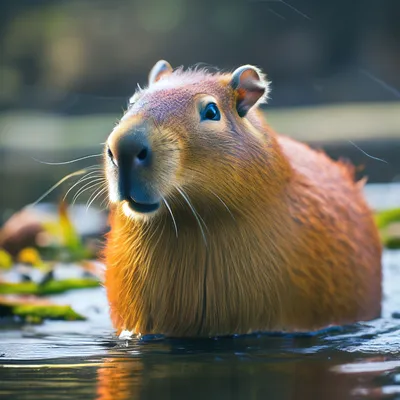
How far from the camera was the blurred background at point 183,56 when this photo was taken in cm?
1538

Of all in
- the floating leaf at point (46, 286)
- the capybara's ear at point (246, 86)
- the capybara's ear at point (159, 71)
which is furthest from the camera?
the floating leaf at point (46, 286)

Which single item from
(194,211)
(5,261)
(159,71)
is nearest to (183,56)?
(5,261)

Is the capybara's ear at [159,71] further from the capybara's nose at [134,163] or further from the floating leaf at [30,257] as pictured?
the floating leaf at [30,257]

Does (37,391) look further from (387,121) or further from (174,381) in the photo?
(387,121)

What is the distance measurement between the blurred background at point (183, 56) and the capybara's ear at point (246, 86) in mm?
9199

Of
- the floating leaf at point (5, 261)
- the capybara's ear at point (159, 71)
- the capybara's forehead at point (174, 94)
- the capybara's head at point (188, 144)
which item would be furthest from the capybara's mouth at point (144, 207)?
the floating leaf at point (5, 261)

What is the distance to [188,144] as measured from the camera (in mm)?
4219

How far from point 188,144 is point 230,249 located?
550mm

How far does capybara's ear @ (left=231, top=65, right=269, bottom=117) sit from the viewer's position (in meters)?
4.57

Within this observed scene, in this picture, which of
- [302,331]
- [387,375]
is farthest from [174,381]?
[302,331]

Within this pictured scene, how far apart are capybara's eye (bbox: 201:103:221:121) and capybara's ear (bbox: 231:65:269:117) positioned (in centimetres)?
18

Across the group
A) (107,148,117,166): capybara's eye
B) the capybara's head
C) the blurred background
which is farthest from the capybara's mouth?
the blurred background

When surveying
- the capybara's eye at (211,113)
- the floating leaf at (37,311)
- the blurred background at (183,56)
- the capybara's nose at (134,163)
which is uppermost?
the blurred background at (183,56)

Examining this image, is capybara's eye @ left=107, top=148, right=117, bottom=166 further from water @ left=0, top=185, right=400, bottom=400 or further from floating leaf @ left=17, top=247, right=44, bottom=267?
floating leaf @ left=17, top=247, right=44, bottom=267
